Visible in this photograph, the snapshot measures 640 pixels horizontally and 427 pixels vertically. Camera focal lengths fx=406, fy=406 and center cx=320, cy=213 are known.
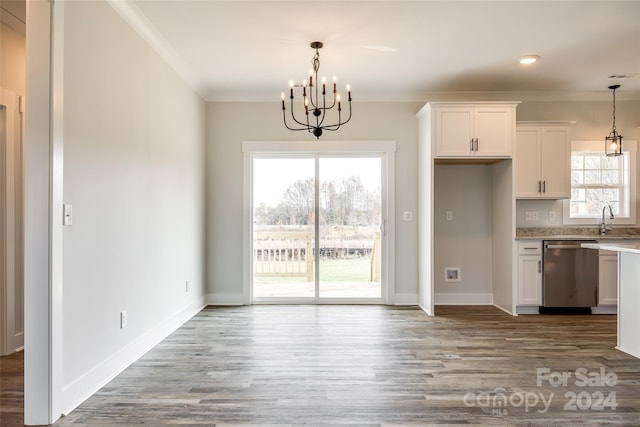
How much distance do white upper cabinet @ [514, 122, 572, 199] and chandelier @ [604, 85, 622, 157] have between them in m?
0.58

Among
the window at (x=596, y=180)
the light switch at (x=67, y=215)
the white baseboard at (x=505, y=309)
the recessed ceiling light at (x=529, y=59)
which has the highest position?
the recessed ceiling light at (x=529, y=59)

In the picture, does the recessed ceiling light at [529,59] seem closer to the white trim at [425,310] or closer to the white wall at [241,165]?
the white wall at [241,165]

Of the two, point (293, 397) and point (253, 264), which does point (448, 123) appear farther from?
point (293, 397)

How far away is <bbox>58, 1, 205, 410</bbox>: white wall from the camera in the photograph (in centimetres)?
246

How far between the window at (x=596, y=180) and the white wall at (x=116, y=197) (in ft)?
15.9

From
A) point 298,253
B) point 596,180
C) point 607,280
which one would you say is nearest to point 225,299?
point 298,253

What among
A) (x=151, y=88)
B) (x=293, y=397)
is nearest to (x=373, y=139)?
(x=151, y=88)

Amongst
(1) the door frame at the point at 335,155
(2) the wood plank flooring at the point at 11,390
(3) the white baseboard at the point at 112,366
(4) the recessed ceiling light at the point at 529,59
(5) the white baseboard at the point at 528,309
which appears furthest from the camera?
(1) the door frame at the point at 335,155

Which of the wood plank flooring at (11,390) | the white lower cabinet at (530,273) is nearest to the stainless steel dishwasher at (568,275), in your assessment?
the white lower cabinet at (530,273)

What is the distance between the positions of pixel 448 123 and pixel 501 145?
2.20 feet

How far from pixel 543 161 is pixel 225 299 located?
14.3ft

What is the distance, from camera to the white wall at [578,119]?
5.24 m

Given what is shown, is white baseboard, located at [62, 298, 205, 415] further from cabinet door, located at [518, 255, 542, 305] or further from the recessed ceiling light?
→ the recessed ceiling light

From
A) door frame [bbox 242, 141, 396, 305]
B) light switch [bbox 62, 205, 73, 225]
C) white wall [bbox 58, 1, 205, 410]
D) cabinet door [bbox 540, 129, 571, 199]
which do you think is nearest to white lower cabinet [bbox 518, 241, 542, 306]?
cabinet door [bbox 540, 129, 571, 199]
